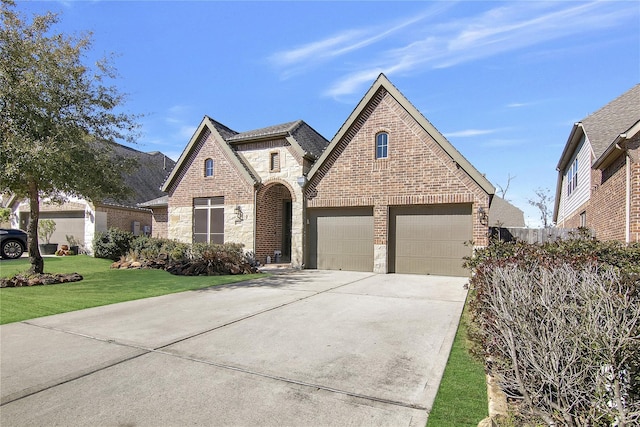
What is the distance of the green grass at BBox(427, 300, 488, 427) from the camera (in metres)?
3.08

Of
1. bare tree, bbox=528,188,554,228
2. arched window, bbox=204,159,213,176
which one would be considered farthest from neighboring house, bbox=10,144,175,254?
bare tree, bbox=528,188,554,228

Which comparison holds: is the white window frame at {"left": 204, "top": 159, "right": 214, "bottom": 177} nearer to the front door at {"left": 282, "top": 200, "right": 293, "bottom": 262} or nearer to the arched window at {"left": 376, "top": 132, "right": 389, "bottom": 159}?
the front door at {"left": 282, "top": 200, "right": 293, "bottom": 262}

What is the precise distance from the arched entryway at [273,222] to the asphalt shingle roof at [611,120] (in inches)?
491

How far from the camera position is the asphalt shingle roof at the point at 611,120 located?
13.2 meters

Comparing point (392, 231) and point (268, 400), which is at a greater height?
point (392, 231)

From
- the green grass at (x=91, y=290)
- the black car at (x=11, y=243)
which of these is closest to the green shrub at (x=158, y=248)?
the green grass at (x=91, y=290)

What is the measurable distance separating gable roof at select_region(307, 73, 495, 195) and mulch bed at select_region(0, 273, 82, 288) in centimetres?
928

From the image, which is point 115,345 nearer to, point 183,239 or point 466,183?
point 466,183

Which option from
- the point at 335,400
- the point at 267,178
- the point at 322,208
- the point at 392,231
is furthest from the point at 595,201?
the point at 335,400

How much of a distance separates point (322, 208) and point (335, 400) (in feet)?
39.5

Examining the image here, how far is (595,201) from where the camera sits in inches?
565

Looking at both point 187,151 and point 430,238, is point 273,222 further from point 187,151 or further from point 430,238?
point 430,238

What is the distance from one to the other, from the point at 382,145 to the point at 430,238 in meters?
4.03

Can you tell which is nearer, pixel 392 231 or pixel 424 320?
pixel 424 320
